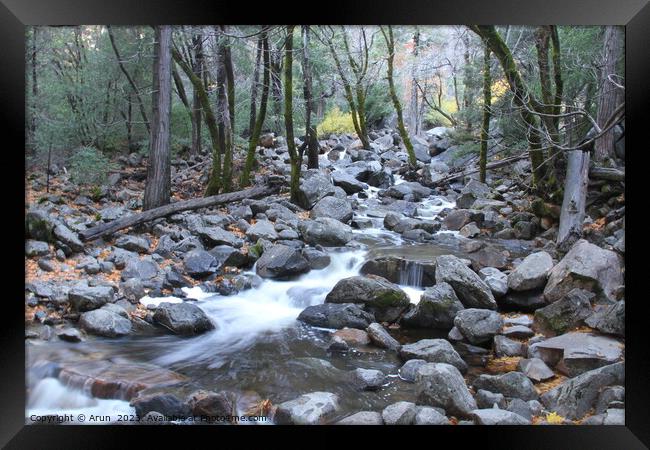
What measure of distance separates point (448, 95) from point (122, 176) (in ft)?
9.65

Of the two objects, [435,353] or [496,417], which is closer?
[496,417]

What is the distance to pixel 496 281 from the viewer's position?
418cm

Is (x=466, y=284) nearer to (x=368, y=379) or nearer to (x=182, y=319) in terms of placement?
(x=368, y=379)

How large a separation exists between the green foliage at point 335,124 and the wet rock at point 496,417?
2670 millimetres

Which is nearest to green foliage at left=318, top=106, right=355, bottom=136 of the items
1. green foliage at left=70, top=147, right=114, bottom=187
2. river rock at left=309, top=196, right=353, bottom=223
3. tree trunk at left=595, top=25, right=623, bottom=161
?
river rock at left=309, top=196, right=353, bottom=223

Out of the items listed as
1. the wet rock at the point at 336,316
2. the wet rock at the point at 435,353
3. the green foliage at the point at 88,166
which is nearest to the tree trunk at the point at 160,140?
the green foliage at the point at 88,166

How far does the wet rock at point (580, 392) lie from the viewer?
10.3 ft

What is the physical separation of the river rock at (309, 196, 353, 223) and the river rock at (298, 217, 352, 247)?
2.7 inches

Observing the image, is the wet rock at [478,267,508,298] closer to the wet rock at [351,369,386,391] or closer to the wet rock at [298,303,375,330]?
the wet rock at [298,303,375,330]

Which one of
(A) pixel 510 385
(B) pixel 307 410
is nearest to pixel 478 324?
(A) pixel 510 385

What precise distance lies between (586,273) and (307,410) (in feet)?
7.61
